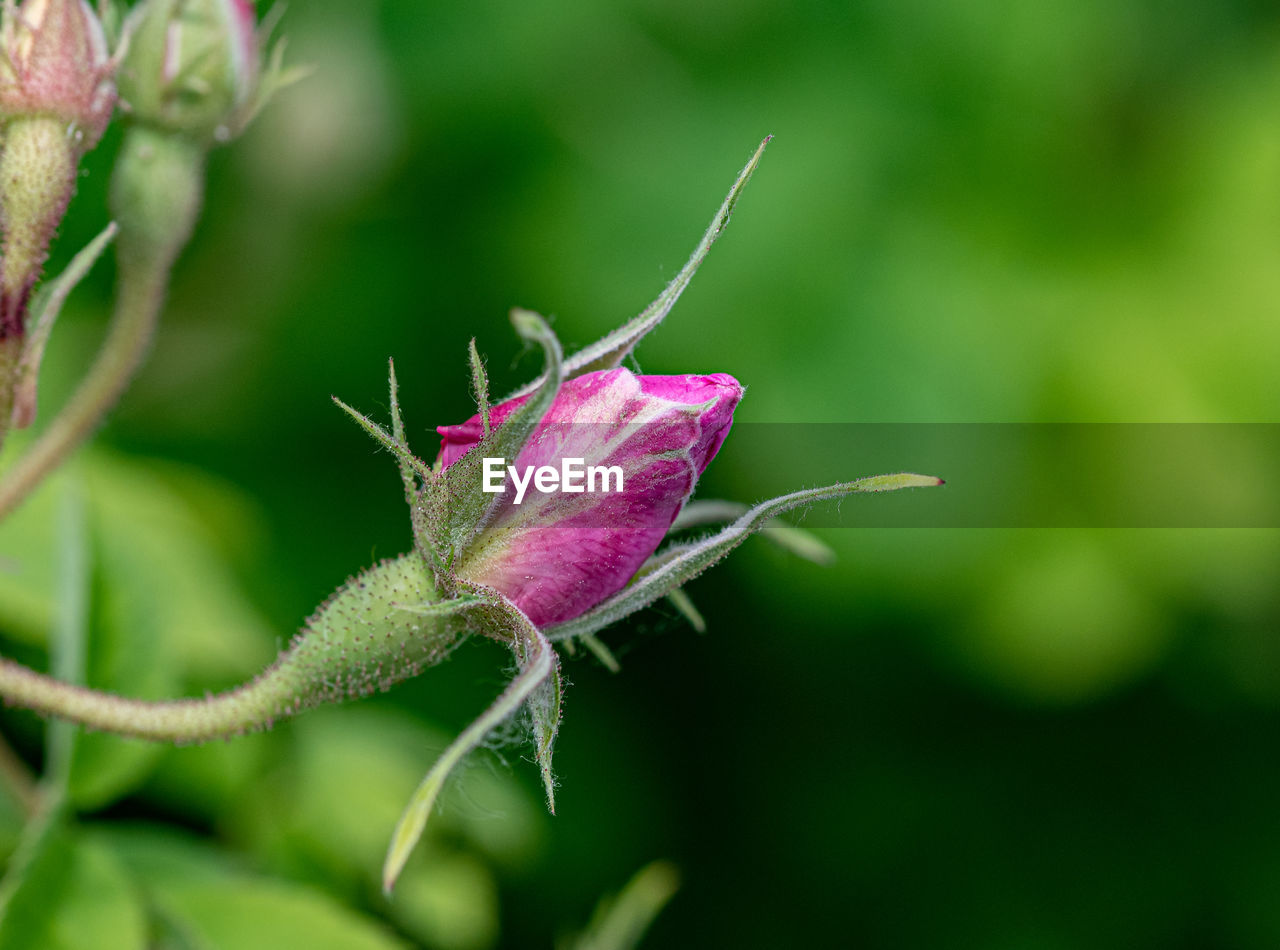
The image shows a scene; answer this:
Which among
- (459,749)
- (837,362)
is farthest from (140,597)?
(837,362)

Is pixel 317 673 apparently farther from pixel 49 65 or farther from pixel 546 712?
pixel 49 65

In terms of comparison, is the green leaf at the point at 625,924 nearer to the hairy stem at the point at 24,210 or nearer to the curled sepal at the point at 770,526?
the curled sepal at the point at 770,526

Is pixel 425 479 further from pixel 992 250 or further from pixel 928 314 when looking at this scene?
pixel 992 250

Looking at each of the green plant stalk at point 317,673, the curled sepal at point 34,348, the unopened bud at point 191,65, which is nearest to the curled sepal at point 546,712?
the green plant stalk at point 317,673

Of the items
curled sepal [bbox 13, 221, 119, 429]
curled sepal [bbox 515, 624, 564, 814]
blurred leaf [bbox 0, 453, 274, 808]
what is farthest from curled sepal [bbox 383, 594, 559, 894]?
blurred leaf [bbox 0, 453, 274, 808]

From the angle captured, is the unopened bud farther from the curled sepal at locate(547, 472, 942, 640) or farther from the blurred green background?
the blurred green background

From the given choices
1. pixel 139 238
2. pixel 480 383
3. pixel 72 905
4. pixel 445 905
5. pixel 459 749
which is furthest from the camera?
pixel 445 905
